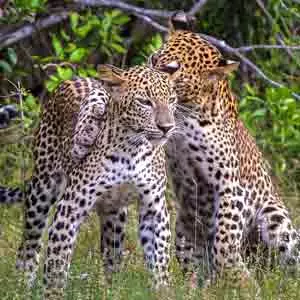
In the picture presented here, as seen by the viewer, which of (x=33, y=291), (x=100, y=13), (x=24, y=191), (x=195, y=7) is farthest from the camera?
(x=100, y=13)

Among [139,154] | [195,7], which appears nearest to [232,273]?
[139,154]

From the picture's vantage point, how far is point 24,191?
24.0 feet

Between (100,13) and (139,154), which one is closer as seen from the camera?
(139,154)

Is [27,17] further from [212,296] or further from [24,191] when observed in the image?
[212,296]

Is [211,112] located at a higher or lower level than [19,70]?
higher

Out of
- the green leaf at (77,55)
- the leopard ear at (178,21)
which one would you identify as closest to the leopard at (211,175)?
the leopard ear at (178,21)

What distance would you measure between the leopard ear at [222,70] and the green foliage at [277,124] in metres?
1.85

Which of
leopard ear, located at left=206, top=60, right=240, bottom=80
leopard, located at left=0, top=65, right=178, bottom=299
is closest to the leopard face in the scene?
leopard ear, located at left=206, top=60, right=240, bottom=80

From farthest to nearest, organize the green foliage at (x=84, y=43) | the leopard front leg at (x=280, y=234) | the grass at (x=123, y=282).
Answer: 1. the green foliage at (x=84, y=43)
2. the leopard front leg at (x=280, y=234)
3. the grass at (x=123, y=282)

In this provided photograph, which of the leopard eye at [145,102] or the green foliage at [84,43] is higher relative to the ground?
the leopard eye at [145,102]

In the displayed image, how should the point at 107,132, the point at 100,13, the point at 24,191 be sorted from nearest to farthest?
1. the point at 107,132
2. the point at 24,191
3. the point at 100,13

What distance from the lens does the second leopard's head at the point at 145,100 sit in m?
6.40

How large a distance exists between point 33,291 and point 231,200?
1348 millimetres

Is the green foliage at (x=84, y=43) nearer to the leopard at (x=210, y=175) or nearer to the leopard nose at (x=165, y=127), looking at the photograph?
the leopard at (x=210, y=175)
